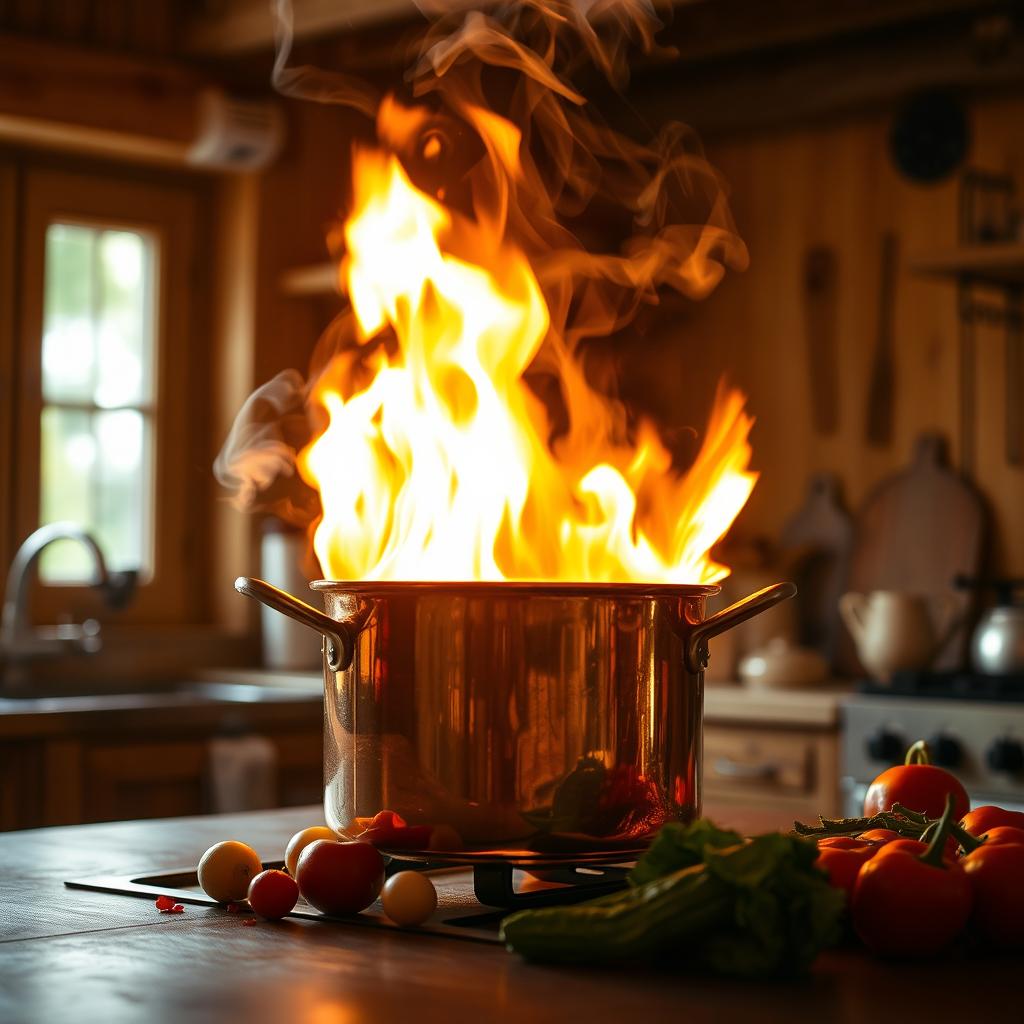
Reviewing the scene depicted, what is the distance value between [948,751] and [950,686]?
0.22 meters

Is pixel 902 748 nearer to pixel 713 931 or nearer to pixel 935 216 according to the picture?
pixel 935 216

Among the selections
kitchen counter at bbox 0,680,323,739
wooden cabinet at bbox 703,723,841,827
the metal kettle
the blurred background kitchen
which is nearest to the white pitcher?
the blurred background kitchen

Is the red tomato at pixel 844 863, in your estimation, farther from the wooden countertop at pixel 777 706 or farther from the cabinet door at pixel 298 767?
the cabinet door at pixel 298 767

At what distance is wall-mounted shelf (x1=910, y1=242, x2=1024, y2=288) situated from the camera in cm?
331

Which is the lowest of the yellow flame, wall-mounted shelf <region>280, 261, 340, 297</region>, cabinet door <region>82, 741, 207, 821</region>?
cabinet door <region>82, 741, 207, 821</region>

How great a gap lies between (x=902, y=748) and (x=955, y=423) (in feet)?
3.32

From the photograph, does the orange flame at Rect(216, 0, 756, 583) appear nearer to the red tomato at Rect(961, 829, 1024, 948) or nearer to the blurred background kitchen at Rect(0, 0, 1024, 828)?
the blurred background kitchen at Rect(0, 0, 1024, 828)

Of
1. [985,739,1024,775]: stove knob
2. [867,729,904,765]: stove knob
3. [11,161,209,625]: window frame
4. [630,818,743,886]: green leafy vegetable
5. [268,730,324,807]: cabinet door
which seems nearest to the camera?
[630,818,743,886]: green leafy vegetable

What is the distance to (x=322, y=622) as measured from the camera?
1.25 metres

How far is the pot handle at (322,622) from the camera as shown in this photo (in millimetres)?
1254

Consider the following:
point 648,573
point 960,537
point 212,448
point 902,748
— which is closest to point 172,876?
point 648,573

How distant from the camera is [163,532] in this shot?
13.5 ft

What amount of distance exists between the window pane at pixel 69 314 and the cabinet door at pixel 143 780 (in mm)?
1130

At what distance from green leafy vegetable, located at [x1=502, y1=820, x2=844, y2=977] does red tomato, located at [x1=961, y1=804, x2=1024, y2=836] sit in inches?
12.7
